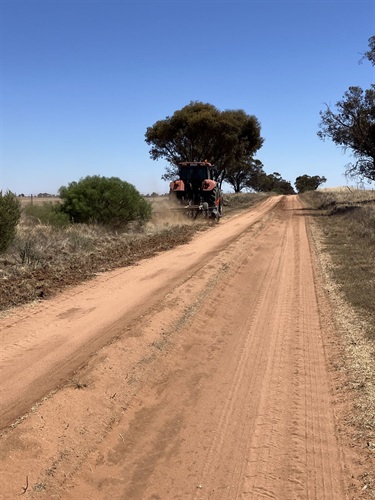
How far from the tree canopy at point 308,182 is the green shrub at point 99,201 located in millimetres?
105102

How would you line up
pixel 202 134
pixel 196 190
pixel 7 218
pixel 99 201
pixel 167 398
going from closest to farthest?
pixel 167 398, pixel 7 218, pixel 99 201, pixel 196 190, pixel 202 134

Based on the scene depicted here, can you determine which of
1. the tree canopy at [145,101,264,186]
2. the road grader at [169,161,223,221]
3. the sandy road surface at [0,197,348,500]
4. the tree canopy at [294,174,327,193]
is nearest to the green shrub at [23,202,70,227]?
the road grader at [169,161,223,221]

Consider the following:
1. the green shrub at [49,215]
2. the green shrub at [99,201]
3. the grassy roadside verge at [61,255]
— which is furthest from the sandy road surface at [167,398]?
the green shrub at [99,201]

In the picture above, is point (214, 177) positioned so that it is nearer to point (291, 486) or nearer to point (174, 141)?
point (174, 141)

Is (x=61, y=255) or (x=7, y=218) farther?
(x=61, y=255)

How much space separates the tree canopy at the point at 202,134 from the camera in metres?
41.8

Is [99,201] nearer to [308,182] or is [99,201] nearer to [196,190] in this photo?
[196,190]

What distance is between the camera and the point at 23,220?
57.1 feet

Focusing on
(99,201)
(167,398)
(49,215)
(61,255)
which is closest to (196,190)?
(99,201)

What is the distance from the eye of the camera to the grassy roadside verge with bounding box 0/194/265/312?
28.4ft

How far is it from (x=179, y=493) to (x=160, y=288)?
19.5ft

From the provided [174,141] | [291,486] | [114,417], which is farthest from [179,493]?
[174,141]

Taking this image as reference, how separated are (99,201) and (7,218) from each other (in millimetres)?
7521

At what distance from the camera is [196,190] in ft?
81.4
